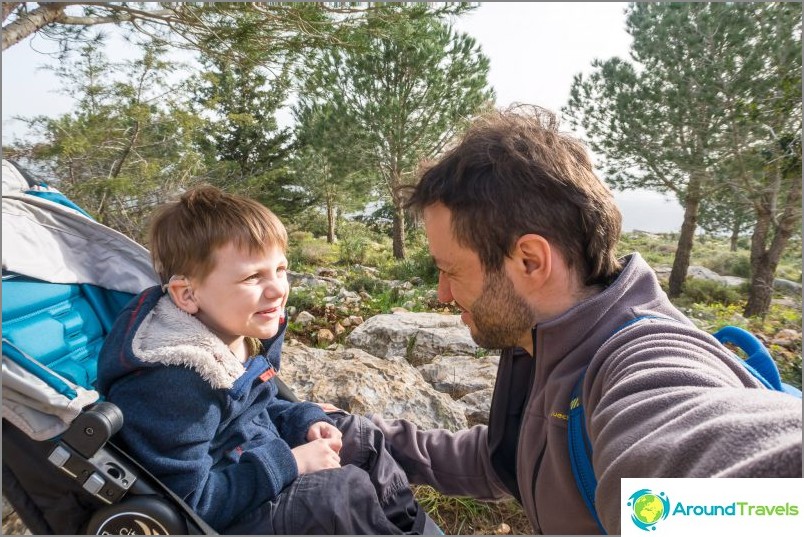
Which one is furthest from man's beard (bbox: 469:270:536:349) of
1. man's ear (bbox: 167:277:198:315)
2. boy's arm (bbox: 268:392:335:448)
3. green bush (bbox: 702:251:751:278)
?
green bush (bbox: 702:251:751:278)

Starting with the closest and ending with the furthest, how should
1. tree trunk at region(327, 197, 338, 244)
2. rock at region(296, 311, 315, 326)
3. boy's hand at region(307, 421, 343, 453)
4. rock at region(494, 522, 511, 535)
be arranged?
boy's hand at region(307, 421, 343, 453), rock at region(494, 522, 511, 535), rock at region(296, 311, 315, 326), tree trunk at region(327, 197, 338, 244)

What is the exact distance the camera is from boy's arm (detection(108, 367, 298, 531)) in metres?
1.11

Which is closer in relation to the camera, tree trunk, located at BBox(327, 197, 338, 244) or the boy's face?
the boy's face

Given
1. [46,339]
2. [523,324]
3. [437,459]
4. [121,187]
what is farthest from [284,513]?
[121,187]

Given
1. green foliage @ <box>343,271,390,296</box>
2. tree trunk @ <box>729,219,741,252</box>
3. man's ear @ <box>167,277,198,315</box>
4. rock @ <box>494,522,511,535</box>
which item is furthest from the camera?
tree trunk @ <box>729,219,741,252</box>

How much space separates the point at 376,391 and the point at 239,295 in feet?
4.03

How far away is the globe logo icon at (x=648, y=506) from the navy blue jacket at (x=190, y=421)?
0.83 m

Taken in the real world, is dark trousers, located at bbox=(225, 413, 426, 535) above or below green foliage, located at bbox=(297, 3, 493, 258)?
below

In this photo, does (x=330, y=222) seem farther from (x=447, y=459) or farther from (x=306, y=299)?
(x=447, y=459)

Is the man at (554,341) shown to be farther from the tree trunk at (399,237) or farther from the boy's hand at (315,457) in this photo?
the tree trunk at (399,237)

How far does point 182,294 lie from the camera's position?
1.34 meters

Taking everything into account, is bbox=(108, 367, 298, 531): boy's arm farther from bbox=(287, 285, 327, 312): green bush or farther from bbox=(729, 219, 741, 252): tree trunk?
bbox=(729, 219, 741, 252): tree trunk

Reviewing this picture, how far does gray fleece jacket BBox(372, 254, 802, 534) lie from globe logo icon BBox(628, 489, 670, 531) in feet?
0.12

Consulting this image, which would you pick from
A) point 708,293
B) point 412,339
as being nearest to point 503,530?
point 412,339
